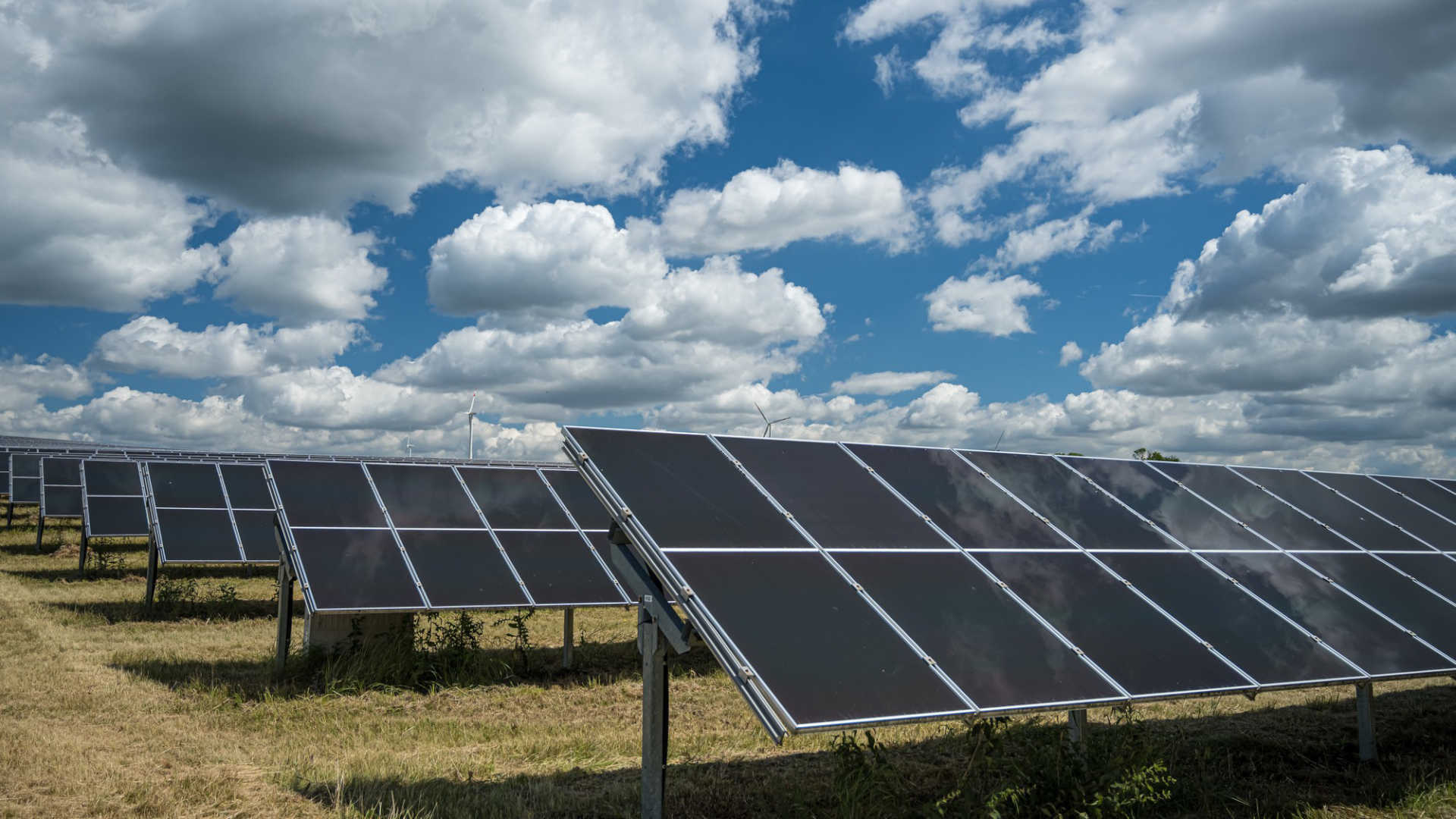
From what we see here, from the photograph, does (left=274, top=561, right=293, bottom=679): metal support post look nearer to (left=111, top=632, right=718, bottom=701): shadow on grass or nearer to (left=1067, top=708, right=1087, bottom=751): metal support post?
(left=111, top=632, right=718, bottom=701): shadow on grass

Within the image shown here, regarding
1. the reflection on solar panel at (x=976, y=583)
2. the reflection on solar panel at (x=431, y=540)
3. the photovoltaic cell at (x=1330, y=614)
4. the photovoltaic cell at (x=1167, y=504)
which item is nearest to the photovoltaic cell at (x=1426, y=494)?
the reflection on solar panel at (x=976, y=583)

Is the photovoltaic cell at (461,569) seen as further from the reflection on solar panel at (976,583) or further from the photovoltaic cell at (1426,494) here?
the photovoltaic cell at (1426,494)

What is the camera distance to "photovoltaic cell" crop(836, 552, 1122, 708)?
8.21 meters

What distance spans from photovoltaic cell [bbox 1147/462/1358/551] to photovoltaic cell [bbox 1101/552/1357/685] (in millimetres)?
2827

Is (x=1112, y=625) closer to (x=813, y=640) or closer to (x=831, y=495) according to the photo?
(x=831, y=495)

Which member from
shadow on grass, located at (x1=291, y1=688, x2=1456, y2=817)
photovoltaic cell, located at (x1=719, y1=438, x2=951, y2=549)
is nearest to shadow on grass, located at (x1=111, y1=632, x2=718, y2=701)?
shadow on grass, located at (x1=291, y1=688, x2=1456, y2=817)

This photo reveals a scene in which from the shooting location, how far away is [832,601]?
8727 millimetres

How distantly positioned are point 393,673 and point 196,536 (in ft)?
41.9

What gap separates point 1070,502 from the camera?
1259 cm

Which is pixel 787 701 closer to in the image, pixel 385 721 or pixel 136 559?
pixel 385 721

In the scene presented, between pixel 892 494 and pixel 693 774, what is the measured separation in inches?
164

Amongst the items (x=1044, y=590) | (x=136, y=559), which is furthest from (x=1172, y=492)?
(x=136, y=559)

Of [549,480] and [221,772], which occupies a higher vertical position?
[549,480]

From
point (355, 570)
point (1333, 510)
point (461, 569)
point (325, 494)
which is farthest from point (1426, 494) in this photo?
point (325, 494)
